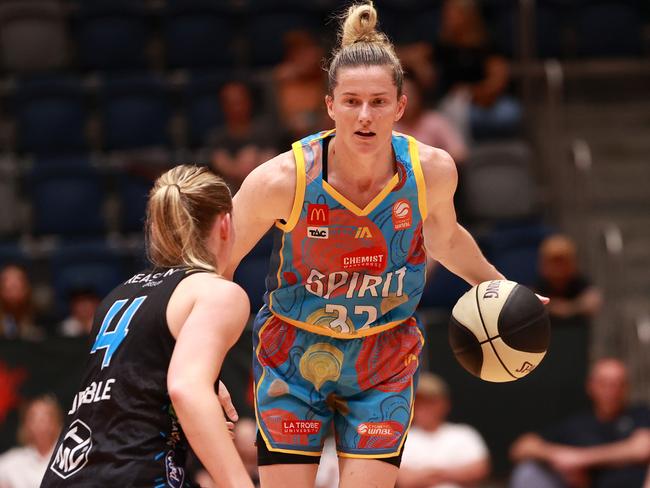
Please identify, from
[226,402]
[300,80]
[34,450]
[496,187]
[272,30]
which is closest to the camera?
[226,402]

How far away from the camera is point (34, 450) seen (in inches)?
297

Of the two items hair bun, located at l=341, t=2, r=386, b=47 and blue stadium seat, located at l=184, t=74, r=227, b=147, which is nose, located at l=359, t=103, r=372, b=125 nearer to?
hair bun, located at l=341, t=2, r=386, b=47

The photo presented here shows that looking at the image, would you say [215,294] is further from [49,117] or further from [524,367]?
[49,117]

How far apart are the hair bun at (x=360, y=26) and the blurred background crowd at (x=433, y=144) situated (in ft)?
8.94

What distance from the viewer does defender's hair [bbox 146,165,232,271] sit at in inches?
132

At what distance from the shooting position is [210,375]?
120 inches

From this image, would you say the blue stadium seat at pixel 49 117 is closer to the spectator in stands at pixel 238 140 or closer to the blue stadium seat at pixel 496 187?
the spectator in stands at pixel 238 140

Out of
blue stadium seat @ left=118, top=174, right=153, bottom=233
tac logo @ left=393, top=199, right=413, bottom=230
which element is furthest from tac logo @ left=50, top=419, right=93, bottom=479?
blue stadium seat @ left=118, top=174, right=153, bottom=233

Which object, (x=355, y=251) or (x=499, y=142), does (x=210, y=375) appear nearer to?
(x=355, y=251)

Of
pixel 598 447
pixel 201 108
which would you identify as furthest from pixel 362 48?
pixel 201 108

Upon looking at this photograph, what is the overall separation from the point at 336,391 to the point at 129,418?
1278 mm

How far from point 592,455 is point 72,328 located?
3.70 m

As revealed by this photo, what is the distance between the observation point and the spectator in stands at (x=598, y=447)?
764cm

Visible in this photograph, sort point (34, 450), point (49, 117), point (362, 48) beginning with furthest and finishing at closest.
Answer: point (49, 117) < point (34, 450) < point (362, 48)
